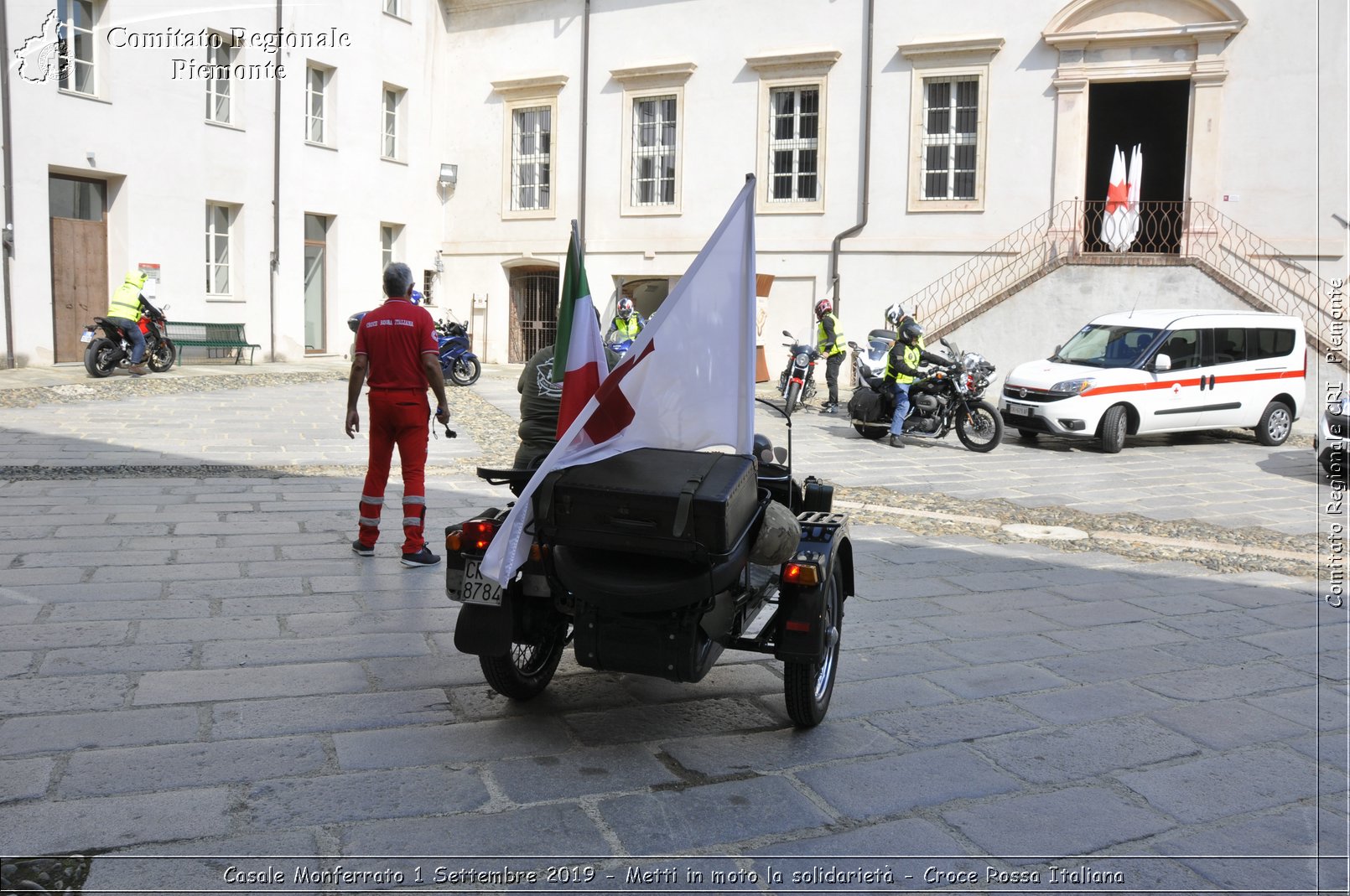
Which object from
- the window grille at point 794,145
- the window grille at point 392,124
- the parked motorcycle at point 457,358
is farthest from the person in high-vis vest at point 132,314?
the window grille at point 794,145

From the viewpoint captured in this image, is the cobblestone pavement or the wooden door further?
the wooden door

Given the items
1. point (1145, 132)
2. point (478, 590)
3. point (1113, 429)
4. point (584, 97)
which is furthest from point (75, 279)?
point (1145, 132)

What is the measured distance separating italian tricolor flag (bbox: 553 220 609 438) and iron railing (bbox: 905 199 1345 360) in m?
16.2

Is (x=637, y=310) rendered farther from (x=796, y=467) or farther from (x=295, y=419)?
(x=796, y=467)

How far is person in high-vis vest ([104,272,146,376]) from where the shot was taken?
1781 cm

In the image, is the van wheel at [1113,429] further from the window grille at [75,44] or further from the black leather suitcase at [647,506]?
the window grille at [75,44]

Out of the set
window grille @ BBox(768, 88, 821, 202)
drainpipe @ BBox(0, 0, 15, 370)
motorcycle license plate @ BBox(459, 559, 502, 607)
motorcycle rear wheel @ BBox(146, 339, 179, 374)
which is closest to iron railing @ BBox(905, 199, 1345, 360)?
window grille @ BBox(768, 88, 821, 202)

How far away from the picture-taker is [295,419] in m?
14.3

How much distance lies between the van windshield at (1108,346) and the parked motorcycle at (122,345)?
13333 millimetres

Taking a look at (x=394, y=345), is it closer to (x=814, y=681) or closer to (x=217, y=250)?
(x=814, y=681)

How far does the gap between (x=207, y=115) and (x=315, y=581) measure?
1764cm

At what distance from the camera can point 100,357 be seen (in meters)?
17.4

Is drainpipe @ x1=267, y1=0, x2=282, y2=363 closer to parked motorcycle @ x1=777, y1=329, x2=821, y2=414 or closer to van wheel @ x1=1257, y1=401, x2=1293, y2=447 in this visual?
parked motorcycle @ x1=777, y1=329, x2=821, y2=414

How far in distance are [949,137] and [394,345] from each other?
16776 millimetres
